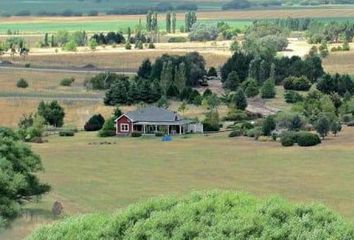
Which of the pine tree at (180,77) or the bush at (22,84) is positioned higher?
the pine tree at (180,77)

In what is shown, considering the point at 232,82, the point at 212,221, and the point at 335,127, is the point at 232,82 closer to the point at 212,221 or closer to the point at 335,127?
the point at 335,127

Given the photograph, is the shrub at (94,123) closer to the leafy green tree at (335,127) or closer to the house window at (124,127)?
the house window at (124,127)

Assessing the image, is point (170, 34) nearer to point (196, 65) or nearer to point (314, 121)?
point (196, 65)

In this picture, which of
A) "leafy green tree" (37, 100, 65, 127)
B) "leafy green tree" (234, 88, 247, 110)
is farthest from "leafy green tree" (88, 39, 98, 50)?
"leafy green tree" (37, 100, 65, 127)

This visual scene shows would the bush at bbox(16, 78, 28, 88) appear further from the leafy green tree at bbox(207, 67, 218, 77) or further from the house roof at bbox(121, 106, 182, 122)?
the house roof at bbox(121, 106, 182, 122)

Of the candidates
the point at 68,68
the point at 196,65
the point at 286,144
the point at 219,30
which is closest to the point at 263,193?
the point at 286,144

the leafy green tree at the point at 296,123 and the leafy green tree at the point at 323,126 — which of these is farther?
the leafy green tree at the point at 296,123

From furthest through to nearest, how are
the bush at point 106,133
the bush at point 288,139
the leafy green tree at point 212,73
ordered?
the leafy green tree at point 212,73
the bush at point 106,133
the bush at point 288,139

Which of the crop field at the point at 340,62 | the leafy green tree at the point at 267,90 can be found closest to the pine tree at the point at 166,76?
the leafy green tree at the point at 267,90
